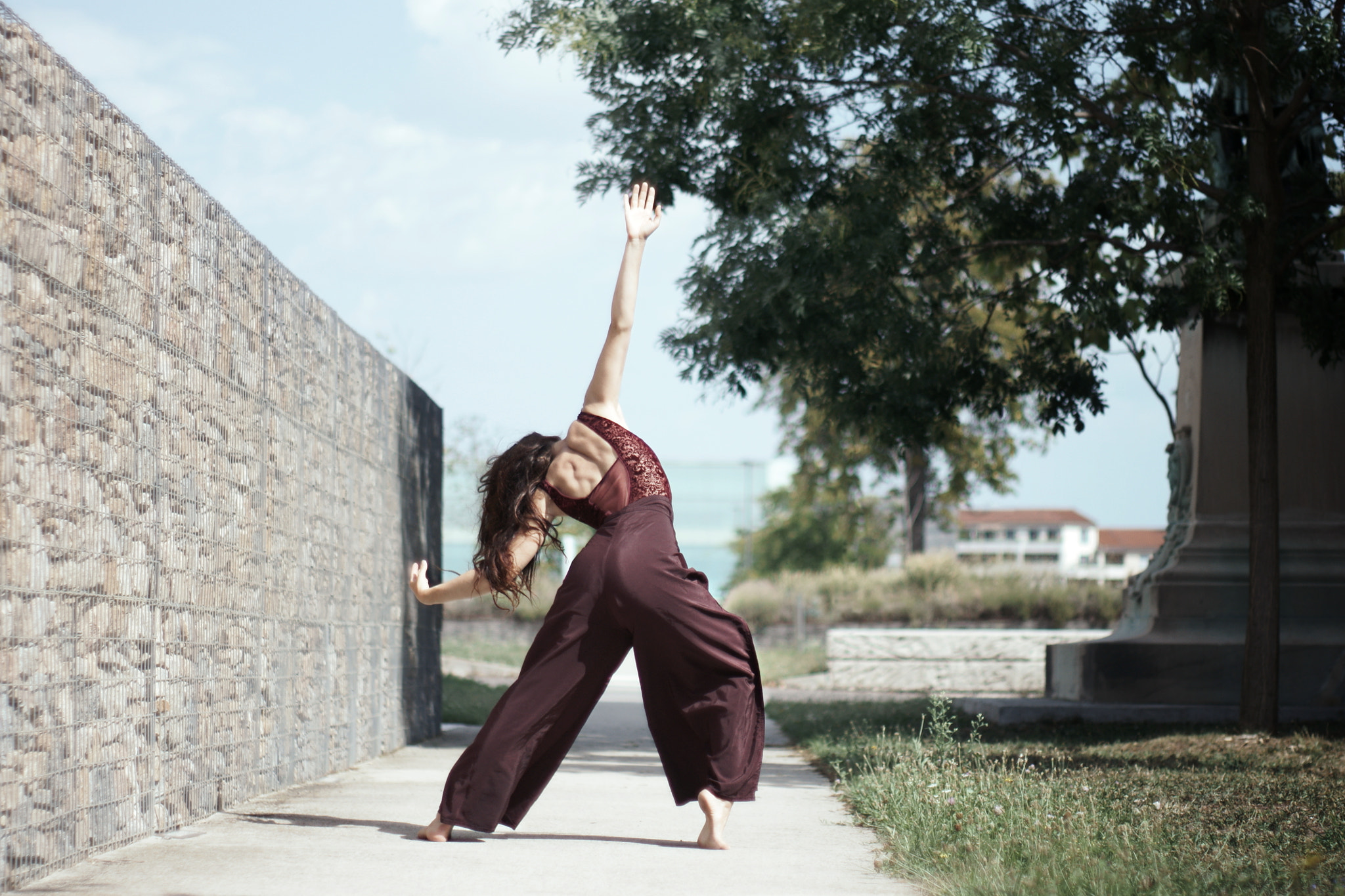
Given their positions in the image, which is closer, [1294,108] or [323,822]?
[323,822]

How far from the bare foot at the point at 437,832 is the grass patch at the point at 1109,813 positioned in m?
1.60

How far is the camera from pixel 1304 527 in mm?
12148

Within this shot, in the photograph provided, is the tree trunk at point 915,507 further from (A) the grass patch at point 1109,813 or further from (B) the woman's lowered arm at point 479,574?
(B) the woman's lowered arm at point 479,574

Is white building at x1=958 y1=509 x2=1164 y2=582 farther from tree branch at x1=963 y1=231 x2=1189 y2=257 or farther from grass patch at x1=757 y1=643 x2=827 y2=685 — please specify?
tree branch at x1=963 y1=231 x2=1189 y2=257

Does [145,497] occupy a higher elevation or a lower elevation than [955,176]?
lower

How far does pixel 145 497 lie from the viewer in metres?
4.81

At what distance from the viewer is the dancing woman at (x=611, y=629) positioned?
15.9 ft

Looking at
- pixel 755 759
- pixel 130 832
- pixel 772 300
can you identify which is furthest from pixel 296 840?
pixel 772 300

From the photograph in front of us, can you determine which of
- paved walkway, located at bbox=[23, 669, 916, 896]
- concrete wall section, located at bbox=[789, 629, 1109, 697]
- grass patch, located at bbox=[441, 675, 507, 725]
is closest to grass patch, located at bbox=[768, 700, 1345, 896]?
paved walkway, located at bbox=[23, 669, 916, 896]

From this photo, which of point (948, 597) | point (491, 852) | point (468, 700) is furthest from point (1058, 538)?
point (491, 852)

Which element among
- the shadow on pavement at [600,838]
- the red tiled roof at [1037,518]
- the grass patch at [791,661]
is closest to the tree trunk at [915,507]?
the grass patch at [791,661]

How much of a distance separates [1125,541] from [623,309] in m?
123

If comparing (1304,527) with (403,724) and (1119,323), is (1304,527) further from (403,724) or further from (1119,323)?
(403,724)

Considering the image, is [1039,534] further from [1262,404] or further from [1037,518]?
[1262,404]
